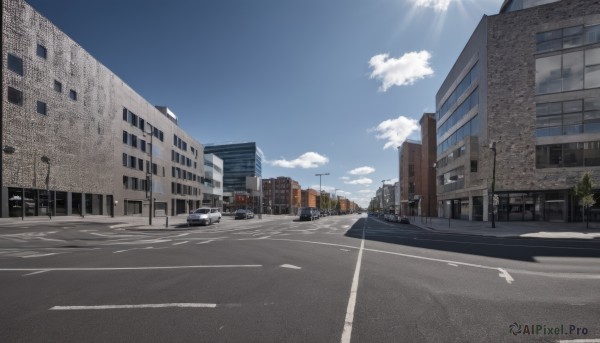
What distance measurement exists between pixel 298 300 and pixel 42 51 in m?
41.3

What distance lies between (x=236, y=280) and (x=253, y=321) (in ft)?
9.91

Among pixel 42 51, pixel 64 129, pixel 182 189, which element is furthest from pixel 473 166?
pixel 182 189

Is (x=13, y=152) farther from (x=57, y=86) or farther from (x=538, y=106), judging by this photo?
(x=538, y=106)

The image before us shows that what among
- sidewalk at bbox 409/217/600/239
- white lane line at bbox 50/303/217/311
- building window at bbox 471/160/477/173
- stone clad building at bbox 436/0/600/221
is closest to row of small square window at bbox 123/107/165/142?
sidewalk at bbox 409/217/600/239

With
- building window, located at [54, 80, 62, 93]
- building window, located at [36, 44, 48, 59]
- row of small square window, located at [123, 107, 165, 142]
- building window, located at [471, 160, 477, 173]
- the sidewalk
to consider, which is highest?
building window, located at [36, 44, 48, 59]

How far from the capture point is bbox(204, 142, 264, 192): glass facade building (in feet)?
465

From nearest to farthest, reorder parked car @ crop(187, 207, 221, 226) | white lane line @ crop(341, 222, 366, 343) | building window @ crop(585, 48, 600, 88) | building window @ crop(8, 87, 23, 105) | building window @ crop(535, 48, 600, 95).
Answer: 1. white lane line @ crop(341, 222, 366, 343)
2. building window @ crop(8, 87, 23, 105)
3. parked car @ crop(187, 207, 221, 226)
4. building window @ crop(585, 48, 600, 88)
5. building window @ crop(535, 48, 600, 95)

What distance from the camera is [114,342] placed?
4.29m

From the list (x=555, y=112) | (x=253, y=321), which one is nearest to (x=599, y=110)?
(x=555, y=112)

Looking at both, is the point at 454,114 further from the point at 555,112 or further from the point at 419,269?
the point at 419,269

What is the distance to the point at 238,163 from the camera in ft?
471

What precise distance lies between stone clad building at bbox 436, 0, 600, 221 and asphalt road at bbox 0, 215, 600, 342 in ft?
100.0

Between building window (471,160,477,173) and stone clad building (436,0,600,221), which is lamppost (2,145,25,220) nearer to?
stone clad building (436,0,600,221)

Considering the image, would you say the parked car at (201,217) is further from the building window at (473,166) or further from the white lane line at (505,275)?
the building window at (473,166)
